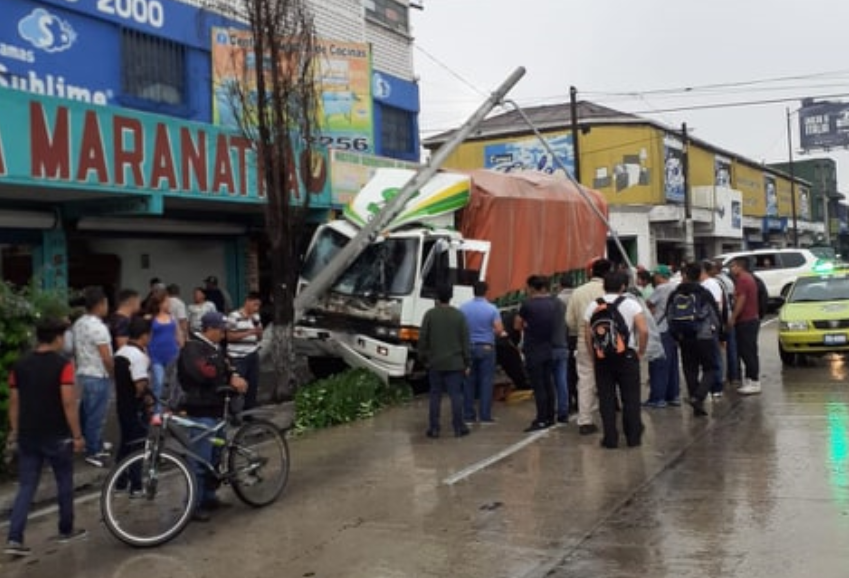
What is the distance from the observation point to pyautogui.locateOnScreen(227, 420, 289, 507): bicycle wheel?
22.9 feet

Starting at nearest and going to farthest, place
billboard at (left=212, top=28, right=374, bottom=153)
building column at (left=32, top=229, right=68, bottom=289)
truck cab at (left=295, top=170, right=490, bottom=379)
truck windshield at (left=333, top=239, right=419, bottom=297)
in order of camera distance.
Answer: truck cab at (left=295, top=170, right=490, bottom=379) < truck windshield at (left=333, top=239, right=419, bottom=297) < building column at (left=32, top=229, right=68, bottom=289) < billboard at (left=212, top=28, right=374, bottom=153)

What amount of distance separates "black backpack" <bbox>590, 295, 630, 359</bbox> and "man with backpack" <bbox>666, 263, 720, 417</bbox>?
2107mm

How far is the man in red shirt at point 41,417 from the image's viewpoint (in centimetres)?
619

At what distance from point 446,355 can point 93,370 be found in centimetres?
351

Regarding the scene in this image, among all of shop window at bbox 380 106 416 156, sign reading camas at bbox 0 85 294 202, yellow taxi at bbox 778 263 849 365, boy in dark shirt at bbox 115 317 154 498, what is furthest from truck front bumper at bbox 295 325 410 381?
shop window at bbox 380 106 416 156

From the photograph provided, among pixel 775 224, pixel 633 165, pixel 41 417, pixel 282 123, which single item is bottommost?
pixel 41 417

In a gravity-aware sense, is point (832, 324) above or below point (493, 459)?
above

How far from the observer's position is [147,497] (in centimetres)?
649

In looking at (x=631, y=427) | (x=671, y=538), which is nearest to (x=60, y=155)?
(x=631, y=427)

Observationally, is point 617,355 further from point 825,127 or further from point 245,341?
point 825,127

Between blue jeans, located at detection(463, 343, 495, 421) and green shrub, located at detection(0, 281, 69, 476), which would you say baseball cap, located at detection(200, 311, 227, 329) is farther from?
blue jeans, located at detection(463, 343, 495, 421)

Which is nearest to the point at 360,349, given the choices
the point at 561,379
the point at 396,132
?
the point at 561,379

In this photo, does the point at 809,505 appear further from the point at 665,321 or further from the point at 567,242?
the point at 567,242

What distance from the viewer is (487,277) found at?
13.5m
